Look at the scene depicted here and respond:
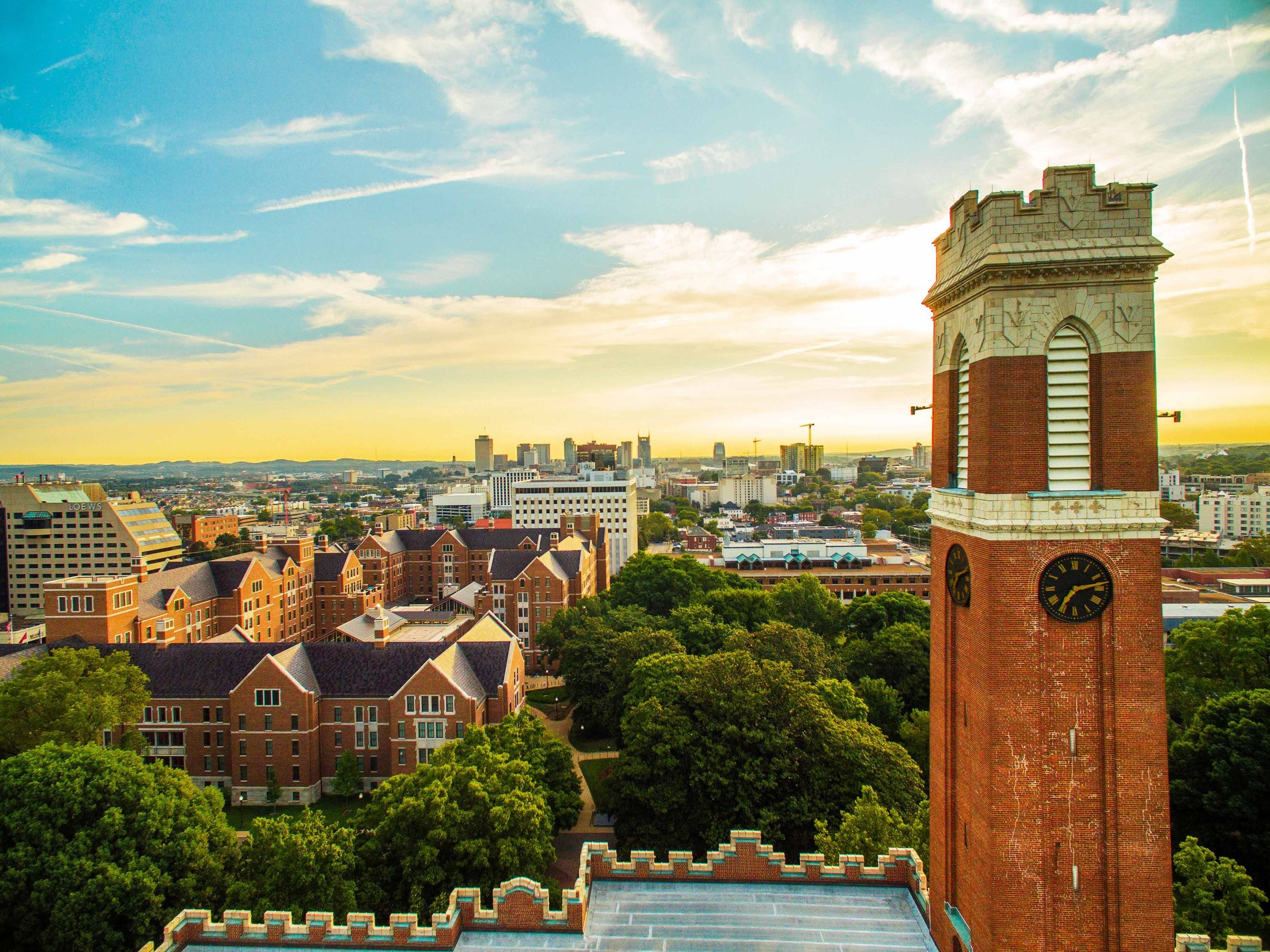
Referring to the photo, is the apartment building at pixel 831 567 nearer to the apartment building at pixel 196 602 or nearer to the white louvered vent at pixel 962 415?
the apartment building at pixel 196 602

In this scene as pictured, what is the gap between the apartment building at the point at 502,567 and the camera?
80.9 metres

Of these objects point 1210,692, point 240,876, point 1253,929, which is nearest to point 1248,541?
point 1210,692

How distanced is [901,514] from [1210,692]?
15427cm

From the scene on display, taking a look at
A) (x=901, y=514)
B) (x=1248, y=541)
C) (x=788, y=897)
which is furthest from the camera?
(x=901, y=514)

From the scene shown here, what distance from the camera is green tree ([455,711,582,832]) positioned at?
36656mm

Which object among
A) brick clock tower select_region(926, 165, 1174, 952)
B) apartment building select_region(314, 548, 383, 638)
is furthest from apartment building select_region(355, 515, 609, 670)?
brick clock tower select_region(926, 165, 1174, 952)

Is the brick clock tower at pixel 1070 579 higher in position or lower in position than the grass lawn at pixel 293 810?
higher

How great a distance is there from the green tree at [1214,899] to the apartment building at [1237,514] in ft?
525

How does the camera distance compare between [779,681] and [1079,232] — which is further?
[779,681]

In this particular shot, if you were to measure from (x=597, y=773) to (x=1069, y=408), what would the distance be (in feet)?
144

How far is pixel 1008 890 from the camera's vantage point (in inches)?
574

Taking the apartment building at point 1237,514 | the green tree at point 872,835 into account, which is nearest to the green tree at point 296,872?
the green tree at point 872,835

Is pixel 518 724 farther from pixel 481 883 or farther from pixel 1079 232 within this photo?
pixel 1079 232

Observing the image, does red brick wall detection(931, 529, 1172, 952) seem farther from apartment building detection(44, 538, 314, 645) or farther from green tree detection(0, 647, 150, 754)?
apartment building detection(44, 538, 314, 645)
